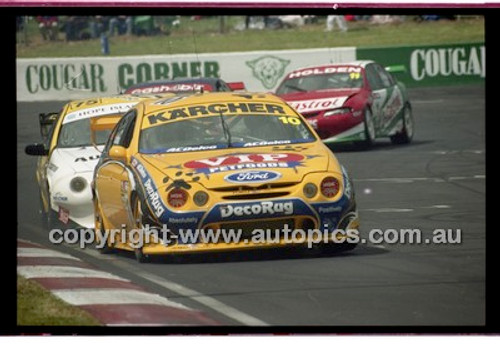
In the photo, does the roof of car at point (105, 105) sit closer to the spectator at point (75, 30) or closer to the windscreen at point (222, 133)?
the windscreen at point (222, 133)

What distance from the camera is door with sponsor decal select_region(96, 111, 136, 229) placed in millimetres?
10961

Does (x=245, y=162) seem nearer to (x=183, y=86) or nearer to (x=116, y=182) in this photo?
(x=116, y=182)

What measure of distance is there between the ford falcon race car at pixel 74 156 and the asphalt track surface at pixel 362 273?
354 millimetres

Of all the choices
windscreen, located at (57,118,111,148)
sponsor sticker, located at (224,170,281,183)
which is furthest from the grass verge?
windscreen, located at (57,118,111,148)

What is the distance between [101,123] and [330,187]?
326 centimetres

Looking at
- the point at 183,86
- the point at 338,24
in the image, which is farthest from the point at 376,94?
the point at 338,24

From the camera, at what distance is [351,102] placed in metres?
20.4

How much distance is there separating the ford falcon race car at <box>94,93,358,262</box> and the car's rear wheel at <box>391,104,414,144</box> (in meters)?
10.2

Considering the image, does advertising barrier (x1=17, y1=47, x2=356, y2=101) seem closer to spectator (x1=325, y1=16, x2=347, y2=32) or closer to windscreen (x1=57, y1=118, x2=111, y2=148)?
spectator (x1=325, y1=16, x2=347, y2=32)

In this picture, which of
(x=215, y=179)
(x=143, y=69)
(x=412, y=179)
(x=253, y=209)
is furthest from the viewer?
(x=143, y=69)

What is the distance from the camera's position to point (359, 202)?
1472 centimetres

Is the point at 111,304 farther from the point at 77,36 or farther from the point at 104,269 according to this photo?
the point at 77,36
